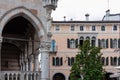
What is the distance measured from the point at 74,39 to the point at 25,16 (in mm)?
54106

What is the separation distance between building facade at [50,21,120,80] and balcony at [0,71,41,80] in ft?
173

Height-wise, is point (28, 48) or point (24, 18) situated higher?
point (24, 18)

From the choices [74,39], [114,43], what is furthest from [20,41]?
[114,43]

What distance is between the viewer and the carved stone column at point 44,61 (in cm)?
2294

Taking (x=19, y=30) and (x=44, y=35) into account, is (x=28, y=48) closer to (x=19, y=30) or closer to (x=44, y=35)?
(x=19, y=30)

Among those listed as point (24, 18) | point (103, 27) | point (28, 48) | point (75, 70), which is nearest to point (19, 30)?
point (28, 48)

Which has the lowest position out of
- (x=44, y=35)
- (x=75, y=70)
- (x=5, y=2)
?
(x=75, y=70)

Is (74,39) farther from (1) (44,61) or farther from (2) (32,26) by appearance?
(1) (44,61)

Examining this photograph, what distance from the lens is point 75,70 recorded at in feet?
172

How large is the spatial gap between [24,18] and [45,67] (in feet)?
9.70

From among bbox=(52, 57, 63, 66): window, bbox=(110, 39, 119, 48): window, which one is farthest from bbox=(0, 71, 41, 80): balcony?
bbox=(110, 39, 119, 48): window

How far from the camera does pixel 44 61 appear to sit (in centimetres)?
2300

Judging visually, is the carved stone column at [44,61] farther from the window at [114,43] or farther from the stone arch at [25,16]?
the window at [114,43]

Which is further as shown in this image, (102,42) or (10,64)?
(102,42)
